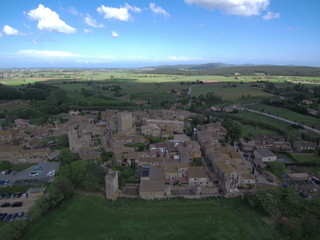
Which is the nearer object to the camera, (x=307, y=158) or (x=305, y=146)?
(x=307, y=158)

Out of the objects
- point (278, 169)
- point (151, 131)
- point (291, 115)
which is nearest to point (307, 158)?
point (278, 169)

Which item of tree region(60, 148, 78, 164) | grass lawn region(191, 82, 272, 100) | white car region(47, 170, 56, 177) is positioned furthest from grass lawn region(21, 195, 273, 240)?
grass lawn region(191, 82, 272, 100)

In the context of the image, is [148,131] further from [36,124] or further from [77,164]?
[36,124]

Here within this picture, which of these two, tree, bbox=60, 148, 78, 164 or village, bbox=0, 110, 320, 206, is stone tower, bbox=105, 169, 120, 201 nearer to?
village, bbox=0, 110, 320, 206

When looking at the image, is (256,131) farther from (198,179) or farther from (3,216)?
(3,216)

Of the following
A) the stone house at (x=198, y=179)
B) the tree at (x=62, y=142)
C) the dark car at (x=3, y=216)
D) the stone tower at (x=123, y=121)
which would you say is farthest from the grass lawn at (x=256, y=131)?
the dark car at (x=3, y=216)
